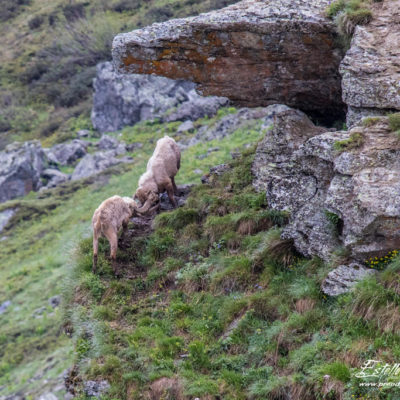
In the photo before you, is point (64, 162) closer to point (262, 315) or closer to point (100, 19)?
point (100, 19)

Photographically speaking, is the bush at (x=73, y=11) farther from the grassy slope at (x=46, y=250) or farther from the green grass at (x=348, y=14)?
the green grass at (x=348, y=14)

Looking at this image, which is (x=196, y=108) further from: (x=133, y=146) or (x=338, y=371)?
(x=338, y=371)

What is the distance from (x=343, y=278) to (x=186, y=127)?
2031cm

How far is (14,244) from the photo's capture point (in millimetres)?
23328

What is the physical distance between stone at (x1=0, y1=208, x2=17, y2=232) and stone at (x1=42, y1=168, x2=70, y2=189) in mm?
2766

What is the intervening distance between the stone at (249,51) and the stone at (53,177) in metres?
18.0

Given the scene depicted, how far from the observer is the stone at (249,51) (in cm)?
1061

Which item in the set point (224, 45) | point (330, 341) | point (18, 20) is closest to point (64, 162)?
point (224, 45)

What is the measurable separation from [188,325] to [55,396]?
7.18 meters

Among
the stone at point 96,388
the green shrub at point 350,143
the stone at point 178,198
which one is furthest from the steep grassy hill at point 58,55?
the green shrub at point 350,143

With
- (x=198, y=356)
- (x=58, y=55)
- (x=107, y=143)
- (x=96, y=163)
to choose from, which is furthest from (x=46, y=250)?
(x=58, y=55)

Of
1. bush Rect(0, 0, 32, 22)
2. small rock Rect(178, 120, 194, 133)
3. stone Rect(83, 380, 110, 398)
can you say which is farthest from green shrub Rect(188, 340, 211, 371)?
bush Rect(0, 0, 32, 22)

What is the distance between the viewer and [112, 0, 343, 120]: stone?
1061cm

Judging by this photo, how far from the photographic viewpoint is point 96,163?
91.4 ft
